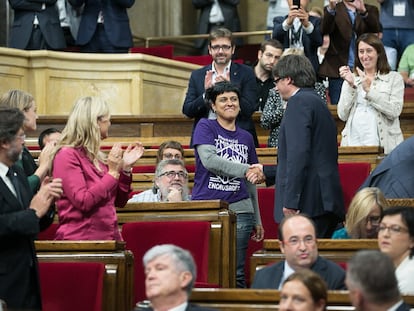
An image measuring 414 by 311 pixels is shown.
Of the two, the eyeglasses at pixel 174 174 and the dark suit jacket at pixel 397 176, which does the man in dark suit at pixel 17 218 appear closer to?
the eyeglasses at pixel 174 174

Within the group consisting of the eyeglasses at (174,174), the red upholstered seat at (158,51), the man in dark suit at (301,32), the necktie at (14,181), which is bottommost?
the eyeglasses at (174,174)

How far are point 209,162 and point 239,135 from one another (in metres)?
0.30

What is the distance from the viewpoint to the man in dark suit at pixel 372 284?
4.41m

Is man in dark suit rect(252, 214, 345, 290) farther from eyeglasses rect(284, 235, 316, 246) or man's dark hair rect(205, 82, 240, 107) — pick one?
man's dark hair rect(205, 82, 240, 107)

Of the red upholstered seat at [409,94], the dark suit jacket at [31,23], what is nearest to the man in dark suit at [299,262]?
the red upholstered seat at [409,94]

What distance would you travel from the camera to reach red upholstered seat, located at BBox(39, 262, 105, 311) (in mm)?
5965

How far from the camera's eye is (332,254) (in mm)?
5895

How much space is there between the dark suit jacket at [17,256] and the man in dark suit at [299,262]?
0.92 metres

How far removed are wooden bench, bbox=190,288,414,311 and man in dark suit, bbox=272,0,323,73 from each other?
4544mm

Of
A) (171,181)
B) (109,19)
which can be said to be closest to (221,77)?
(171,181)

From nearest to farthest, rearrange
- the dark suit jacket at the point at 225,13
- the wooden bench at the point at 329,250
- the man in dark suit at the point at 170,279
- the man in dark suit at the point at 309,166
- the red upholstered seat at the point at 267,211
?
the man in dark suit at the point at 170,279, the wooden bench at the point at 329,250, the man in dark suit at the point at 309,166, the red upholstered seat at the point at 267,211, the dark suit jacket at the point at 225,13

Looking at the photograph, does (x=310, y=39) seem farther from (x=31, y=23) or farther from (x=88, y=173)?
(x=88, y=173)

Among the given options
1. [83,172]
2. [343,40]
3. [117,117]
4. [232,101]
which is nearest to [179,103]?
[117,117]

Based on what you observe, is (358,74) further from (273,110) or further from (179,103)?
(179,103)
